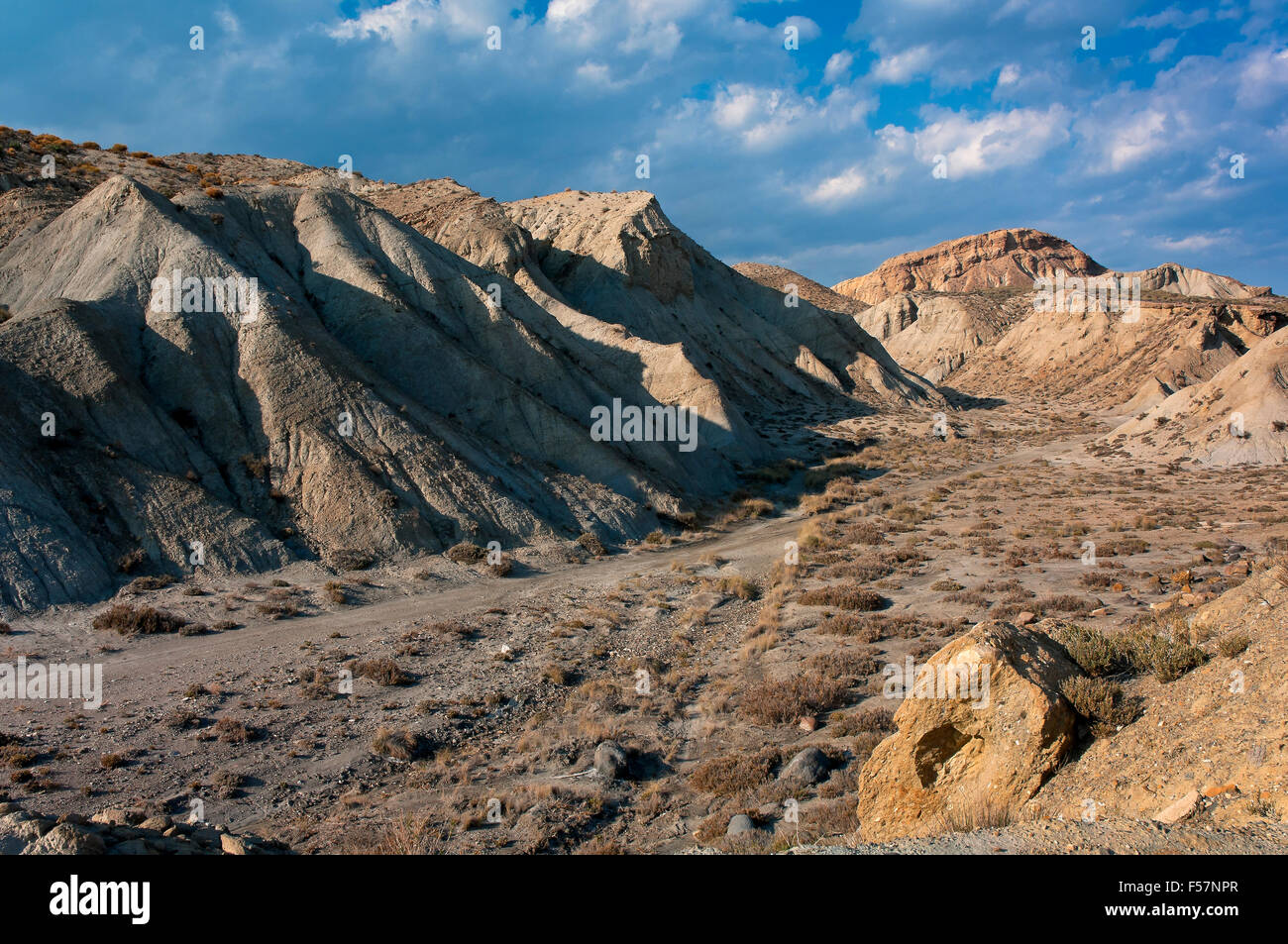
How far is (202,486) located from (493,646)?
11992mm

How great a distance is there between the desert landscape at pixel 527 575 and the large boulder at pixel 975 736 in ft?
0.12

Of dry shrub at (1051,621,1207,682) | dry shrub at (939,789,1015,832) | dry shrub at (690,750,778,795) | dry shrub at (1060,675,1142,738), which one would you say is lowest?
dry shrub at (690,750,778,795)

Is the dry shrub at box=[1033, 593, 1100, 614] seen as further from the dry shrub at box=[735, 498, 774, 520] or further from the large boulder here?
the dry shrub at box=[735, 498, 774, 520]

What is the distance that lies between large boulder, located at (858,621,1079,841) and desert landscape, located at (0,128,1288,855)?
4 cm

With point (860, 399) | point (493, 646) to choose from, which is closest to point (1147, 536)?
point (493, 646)

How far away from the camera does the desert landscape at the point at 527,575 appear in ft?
22.4

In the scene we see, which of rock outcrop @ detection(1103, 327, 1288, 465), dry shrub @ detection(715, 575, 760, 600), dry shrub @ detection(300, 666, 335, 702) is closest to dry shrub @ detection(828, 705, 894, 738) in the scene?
dry shrub @ detection(715, 575, 760, 600)

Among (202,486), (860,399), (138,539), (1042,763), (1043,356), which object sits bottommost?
(1042,763)

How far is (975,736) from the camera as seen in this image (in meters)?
6.90

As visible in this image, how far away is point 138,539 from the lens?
1933 centimetres

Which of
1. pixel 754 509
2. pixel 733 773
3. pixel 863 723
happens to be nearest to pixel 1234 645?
pixel 863 723

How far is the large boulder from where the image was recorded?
21.1 feet

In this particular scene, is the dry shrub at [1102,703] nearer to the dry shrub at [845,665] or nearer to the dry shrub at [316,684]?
the dry shrub at [845,665]
